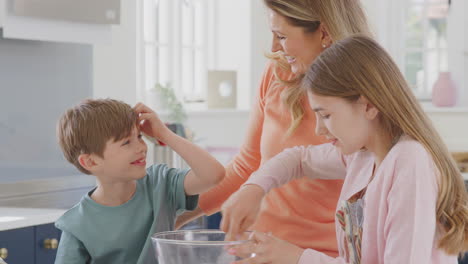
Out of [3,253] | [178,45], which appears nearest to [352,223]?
[3,253]

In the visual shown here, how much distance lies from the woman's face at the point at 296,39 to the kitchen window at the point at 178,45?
3126 mm

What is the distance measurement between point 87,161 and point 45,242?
1.08 meters

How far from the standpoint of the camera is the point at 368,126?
1.36 metres

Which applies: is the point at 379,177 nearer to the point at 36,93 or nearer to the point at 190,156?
the point at 190,156

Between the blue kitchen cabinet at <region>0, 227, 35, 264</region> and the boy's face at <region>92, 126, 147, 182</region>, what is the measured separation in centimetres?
97

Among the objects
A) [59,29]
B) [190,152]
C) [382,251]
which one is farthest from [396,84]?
[59,29]

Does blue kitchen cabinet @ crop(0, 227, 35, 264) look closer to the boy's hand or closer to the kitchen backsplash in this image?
the kitchen backsplash

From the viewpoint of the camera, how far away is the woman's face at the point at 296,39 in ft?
5.55

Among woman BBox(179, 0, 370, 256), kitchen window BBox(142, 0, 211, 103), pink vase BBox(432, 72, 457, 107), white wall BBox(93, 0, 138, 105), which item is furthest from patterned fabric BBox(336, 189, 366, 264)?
pink vase BBox(432, 72, 457, 107)

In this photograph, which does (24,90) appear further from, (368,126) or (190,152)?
(368,126)

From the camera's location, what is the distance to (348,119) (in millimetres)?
1344

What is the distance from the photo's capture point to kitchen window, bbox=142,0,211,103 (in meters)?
4.96

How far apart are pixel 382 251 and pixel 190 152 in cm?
64

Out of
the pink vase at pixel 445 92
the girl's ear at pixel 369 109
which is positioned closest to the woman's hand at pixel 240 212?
the girl's ear at pixel 369 109
